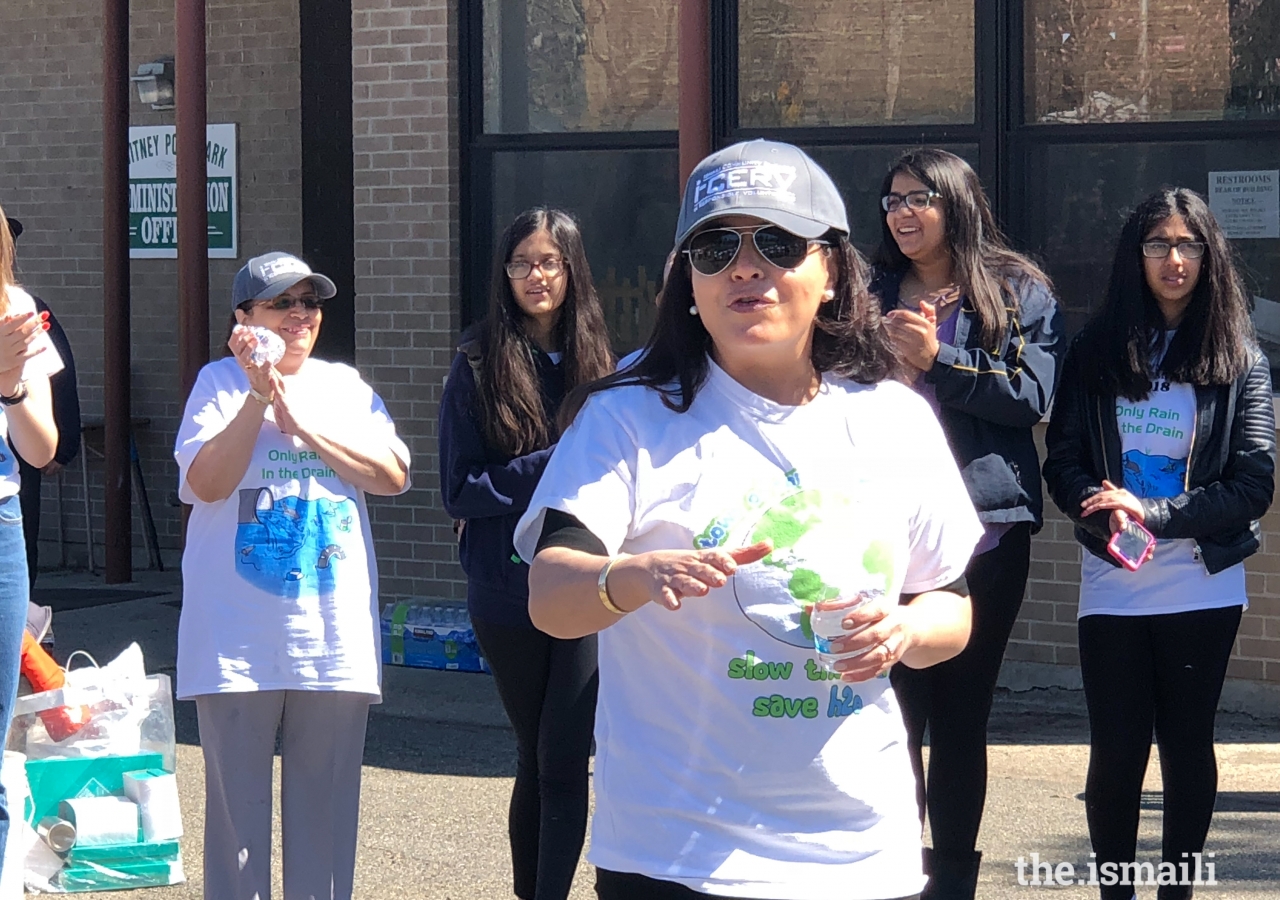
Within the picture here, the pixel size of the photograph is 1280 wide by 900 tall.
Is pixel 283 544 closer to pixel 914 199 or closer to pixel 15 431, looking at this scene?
pixel 15 431

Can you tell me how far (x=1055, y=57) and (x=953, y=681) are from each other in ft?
12.3

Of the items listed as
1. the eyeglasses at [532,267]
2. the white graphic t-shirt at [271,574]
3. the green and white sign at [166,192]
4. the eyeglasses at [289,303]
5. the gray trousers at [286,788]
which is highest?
the green and white sign at [166,192]

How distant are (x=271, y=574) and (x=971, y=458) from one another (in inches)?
69.1

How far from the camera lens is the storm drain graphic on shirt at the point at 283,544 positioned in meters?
4.00

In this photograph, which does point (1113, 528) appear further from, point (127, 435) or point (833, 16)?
point (127, 435)

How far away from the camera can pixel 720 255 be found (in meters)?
2.50

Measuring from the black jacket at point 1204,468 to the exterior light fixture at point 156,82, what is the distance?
24.8ft

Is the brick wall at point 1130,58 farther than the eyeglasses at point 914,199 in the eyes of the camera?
Yes

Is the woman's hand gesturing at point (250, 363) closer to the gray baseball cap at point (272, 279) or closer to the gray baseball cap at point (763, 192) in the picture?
the gray baseball cap at point (272, 279)

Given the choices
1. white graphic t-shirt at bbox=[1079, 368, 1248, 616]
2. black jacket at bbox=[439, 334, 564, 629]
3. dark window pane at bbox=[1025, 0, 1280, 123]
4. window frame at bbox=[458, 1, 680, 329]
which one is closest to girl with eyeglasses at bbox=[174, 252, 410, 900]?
black jacket at bbox=[439, 334, 564, 629]

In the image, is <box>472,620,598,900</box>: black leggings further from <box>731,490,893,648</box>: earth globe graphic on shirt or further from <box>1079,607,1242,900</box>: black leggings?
<box>731,490,893,648</box>: earth globe graphic on shirt

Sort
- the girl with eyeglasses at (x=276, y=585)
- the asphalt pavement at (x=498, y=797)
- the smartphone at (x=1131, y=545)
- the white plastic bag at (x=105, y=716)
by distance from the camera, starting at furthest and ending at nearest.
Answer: the asphalt pavement at (x=498, y=797), the white plastic bag at (x=105, y=716), the smartphone at (x=1131, y=545), the girl with eyeglasses at (x=276, y=585)

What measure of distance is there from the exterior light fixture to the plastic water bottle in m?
9.03

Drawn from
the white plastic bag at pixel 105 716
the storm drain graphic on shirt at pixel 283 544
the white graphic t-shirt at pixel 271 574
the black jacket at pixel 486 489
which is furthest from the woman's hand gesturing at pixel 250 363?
the white plastic bag at pixel 105 716
